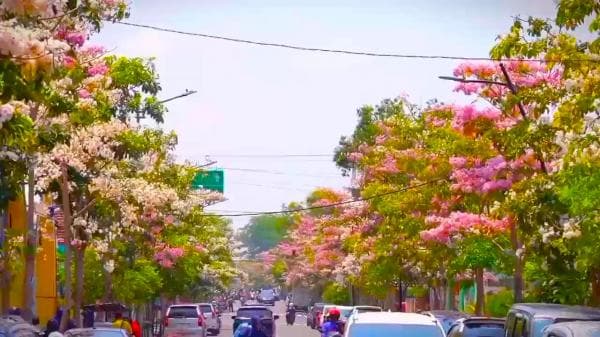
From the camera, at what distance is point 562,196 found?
998 inches

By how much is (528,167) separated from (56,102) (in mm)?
17282

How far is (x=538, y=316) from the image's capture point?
17.9 meters

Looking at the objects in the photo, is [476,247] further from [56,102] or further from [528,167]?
[56,102]

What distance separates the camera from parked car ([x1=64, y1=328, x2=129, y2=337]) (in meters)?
21.7

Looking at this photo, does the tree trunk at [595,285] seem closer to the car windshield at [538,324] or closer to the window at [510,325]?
the window at [510,325]

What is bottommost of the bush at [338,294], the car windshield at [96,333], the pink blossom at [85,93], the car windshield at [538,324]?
the car windshield at [538,324]

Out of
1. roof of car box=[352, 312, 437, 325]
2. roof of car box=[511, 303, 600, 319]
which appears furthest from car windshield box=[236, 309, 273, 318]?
roof of car box=[511, 303, 600, 319]

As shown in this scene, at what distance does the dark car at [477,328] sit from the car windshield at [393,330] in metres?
5.56

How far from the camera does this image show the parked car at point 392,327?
63.2 ft

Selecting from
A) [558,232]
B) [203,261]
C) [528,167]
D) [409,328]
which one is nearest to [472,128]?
[528,167]

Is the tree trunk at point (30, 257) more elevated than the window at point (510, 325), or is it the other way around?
the tree trunk at point (30, 257)

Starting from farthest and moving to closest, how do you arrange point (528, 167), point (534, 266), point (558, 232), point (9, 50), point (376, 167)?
point (376, 167) → point (534, 266) → point (528, 167) → point (558, 232) → point (9, 50)

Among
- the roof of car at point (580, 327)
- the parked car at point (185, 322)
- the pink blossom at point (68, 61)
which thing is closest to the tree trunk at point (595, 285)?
the pink blossom at point (68, 61)

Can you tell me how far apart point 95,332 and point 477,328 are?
7.51 meters
